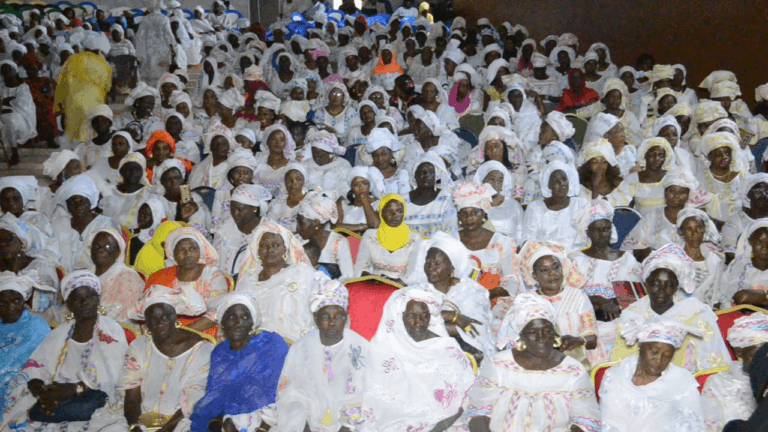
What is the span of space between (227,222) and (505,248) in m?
2.49

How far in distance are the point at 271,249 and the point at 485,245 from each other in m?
1.58

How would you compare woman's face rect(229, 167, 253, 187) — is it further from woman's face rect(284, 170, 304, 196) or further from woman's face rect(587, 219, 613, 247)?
woman's face rect(587, 219, 613, 247)

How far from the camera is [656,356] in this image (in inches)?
154

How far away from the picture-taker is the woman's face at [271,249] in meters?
5.50

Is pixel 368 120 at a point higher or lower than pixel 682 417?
higher

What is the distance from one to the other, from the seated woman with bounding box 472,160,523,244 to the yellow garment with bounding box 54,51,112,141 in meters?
6.31

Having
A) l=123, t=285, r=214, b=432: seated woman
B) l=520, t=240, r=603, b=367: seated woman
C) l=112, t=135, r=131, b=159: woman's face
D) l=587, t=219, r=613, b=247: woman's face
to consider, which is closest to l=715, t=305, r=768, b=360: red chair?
l=520, t=240, r=603, b=367: seated woman

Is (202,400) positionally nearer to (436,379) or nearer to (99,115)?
(436,379)

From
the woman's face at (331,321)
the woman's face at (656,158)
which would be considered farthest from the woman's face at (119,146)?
the woman's face at (656,158)

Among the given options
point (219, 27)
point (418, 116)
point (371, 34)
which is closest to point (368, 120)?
point (418, 116)

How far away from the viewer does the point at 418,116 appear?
8516 mm

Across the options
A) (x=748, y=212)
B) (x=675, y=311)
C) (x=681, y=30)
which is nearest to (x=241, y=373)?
(x=675, y=311)

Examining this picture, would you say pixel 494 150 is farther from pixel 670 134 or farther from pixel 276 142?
pixel 276 142

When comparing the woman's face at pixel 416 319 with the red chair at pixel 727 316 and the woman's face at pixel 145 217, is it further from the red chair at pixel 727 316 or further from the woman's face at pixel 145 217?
the woman's face at pixel 145 217
